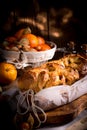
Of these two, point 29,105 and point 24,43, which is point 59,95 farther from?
point 24,43

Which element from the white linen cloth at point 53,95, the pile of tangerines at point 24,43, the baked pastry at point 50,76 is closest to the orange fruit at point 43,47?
the pile of tangerines at point 24,43

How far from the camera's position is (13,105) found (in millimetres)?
895

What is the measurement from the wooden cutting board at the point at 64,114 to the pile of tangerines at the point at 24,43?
0.33m

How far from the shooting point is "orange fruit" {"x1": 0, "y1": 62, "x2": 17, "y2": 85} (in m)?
1.05

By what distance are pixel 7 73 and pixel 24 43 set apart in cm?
17

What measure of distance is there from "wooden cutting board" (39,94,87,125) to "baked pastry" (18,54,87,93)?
95mm

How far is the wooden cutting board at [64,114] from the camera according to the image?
864 millimetres

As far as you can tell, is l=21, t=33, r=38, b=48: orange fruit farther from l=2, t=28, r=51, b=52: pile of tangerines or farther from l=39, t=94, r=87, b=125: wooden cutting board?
l=39, t=94, r=87, b=125: wooden cutting board

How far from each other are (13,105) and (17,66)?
0.26 metres

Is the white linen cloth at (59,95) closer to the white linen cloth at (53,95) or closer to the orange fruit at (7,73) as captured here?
the white linen cloth at (53,95)

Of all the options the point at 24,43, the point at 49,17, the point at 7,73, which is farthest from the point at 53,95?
the point at 49,17

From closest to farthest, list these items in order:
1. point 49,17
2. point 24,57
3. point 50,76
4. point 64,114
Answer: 1. point 64,114
2. point 50,76
3. point 24,57
4. point 49,17

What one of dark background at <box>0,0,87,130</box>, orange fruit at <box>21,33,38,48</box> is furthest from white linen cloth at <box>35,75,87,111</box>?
dark background at <box>0,0,87,130</box>

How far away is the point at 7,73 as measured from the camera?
3.45 feet
